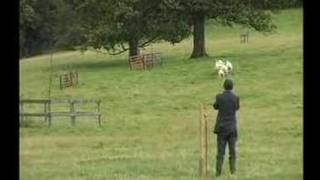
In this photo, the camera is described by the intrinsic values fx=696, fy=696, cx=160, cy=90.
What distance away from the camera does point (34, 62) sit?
104 ft

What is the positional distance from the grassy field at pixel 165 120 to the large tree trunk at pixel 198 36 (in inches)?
24.1

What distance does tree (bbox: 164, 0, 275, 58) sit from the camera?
3350cm

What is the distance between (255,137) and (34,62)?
20.2 m

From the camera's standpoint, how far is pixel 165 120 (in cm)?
1625

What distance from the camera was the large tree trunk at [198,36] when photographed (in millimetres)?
31609

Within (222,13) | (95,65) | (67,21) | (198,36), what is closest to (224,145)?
(95,65)

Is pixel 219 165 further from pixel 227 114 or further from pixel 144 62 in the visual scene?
pixel 144 62

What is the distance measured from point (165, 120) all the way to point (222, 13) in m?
18.8

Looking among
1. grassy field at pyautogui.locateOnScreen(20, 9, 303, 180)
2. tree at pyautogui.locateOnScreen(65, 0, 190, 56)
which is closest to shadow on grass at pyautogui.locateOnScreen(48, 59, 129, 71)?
grassy field at pyautogui.locateOnScreen(20, 9, 303, 180)

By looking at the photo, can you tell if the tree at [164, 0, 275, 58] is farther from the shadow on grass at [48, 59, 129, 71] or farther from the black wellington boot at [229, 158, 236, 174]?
the black wellington boot at [229, 158, 236, 174]

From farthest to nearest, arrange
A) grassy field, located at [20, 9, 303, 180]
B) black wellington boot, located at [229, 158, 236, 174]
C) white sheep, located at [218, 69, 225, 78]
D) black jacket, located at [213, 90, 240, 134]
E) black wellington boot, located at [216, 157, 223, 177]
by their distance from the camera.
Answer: white sheep, located at [218, 69, 225, 78] < grassy field, located at [20, 9, 303, 180] < black wellington boot, located at [229, 158, 236, 174] < black wellington boot, located at [216, 157, 223, 177] < black jacket, located at [213, 90, 240, 134]

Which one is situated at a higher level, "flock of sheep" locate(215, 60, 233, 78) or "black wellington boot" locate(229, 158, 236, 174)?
"flock of sheep" locate(215, 60, 233, 78)
